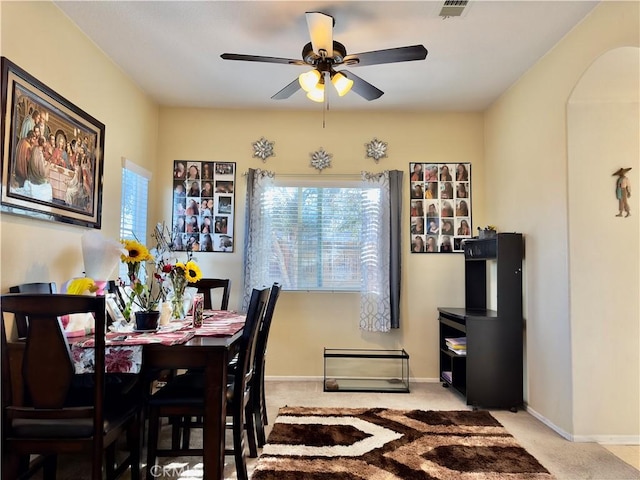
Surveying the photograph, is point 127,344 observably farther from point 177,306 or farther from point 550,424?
point 550,424

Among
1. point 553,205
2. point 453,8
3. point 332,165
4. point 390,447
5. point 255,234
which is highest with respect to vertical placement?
point 453,8

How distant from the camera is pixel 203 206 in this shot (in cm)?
411

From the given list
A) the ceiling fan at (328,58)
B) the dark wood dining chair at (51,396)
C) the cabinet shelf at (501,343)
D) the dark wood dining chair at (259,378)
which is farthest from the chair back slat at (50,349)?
the cabinet shelf at (501,343)

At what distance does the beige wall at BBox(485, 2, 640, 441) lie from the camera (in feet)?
8.41

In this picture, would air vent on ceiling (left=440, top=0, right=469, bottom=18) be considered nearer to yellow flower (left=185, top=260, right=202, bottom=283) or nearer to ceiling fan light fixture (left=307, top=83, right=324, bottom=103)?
ceiling fan light fixture (left=307, top=83, right=324, bottom=103)

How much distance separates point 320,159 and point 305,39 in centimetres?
144

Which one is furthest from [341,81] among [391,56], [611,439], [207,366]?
[611,439]

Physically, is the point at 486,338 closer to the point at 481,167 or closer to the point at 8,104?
the point at 481,167

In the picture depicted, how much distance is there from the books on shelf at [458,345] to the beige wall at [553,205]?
50 centimetres

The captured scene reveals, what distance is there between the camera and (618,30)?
7.47 feet

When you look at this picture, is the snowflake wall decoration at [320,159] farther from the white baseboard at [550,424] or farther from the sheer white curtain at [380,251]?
the white baseboard at [550,424]

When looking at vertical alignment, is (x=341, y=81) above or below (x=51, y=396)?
above

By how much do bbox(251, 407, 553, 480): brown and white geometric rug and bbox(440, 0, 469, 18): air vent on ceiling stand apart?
2.69 meters

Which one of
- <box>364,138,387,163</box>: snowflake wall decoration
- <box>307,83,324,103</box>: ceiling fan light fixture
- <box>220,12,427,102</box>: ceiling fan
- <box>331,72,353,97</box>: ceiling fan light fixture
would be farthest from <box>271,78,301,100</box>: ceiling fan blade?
<box>364,138,387,163</box>: snowflake wall decoration
